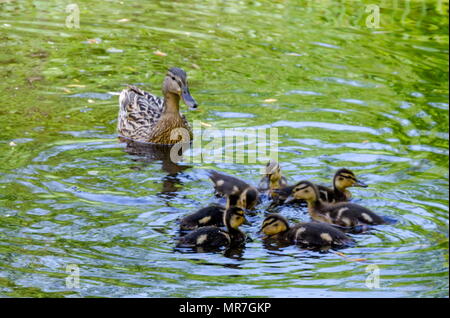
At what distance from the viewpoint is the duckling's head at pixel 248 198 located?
254 inches

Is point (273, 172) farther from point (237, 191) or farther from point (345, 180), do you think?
point (345, 180)

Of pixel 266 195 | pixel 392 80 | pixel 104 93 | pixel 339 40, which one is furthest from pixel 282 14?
pixel 266 195

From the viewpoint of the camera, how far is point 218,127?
822 centimetres

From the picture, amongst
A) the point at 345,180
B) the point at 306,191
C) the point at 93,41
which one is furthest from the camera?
the point at 93,41

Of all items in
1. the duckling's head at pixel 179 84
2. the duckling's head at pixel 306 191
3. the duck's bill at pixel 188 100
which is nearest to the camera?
the duckling's head at pixel 306 191

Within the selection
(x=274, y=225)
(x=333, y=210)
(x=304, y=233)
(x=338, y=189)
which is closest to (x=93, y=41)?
(x=338, y=189)

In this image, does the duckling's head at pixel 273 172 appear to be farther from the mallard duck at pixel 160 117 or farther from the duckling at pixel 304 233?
the mallard duck at pixel 160 117

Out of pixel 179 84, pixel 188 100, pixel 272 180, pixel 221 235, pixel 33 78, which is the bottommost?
pixel 221 235

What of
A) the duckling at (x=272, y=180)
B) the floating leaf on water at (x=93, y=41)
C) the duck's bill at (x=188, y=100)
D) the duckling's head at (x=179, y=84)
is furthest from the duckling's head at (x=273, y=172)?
the floating leaf on water at (x=93, y=41)

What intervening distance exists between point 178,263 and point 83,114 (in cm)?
329

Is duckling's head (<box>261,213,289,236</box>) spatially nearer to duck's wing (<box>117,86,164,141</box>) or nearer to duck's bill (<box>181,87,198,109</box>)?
duck's bill (<box>181,87,198,109</box>)

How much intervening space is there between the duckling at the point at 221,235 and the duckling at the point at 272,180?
70cm

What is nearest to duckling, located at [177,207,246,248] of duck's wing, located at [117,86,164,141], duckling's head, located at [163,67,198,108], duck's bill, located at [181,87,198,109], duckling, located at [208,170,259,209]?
duckling, located at [208,170,259,209]

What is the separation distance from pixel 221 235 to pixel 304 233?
0.56 meters
